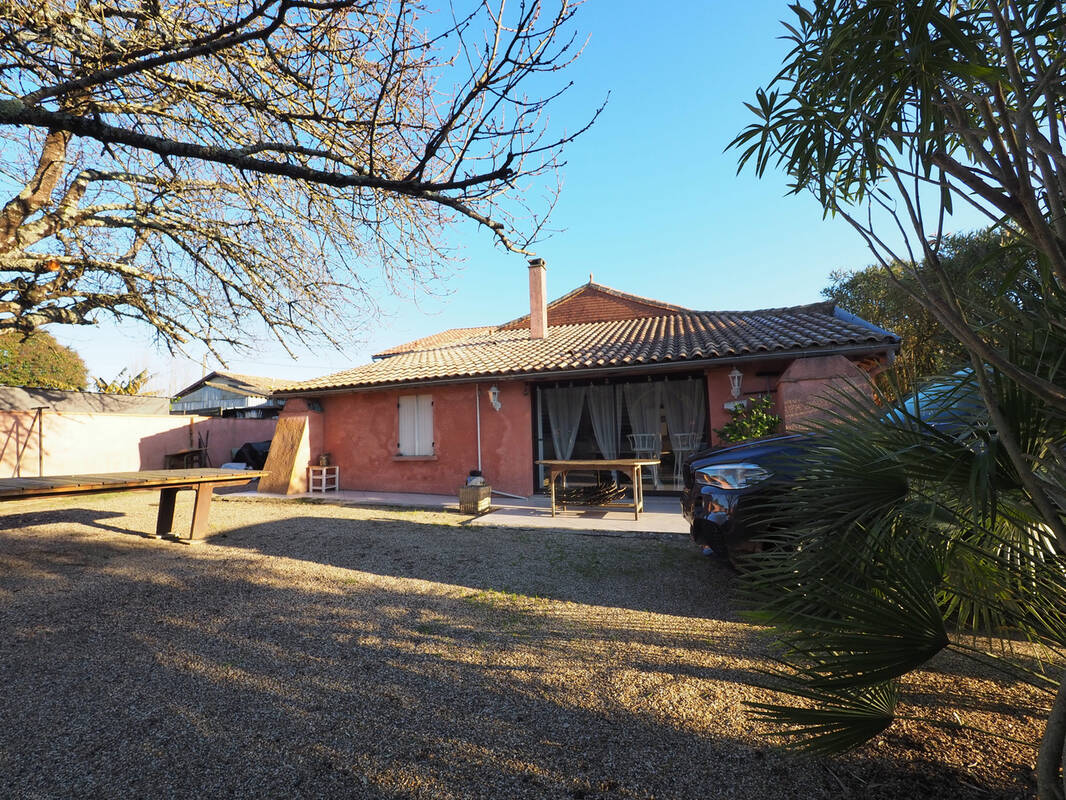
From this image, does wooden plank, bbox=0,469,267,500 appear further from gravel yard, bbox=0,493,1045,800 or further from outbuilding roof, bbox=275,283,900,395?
outbuilding roof, bbox=275,283,900,395

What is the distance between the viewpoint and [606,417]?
1071 cm

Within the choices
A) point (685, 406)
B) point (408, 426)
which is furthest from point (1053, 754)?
point (408, 426)

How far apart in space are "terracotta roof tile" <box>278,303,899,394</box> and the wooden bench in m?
4.80

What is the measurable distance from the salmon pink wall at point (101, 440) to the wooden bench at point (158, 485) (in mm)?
5689

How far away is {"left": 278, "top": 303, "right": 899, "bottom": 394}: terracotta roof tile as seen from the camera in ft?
28.0

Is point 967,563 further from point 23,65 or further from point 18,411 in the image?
point 18,411

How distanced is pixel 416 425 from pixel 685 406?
6.08 meters

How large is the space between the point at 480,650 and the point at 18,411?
1548 centimetres

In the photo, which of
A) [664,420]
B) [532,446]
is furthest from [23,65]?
[664,420]

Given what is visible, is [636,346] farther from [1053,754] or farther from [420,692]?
[1053,754]

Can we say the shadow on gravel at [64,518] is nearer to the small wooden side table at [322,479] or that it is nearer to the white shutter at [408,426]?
the small wooden side table at [322,479]

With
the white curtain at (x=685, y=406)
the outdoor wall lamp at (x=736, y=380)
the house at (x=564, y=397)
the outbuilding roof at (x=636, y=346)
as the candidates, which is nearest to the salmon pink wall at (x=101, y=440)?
the house at (x=564, y=397)

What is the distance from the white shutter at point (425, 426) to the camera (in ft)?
36.9

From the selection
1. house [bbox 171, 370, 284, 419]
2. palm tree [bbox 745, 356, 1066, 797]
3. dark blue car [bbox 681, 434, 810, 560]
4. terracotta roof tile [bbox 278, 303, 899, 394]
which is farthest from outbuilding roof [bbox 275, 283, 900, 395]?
house [bbox 171, 370, 284, 419]
